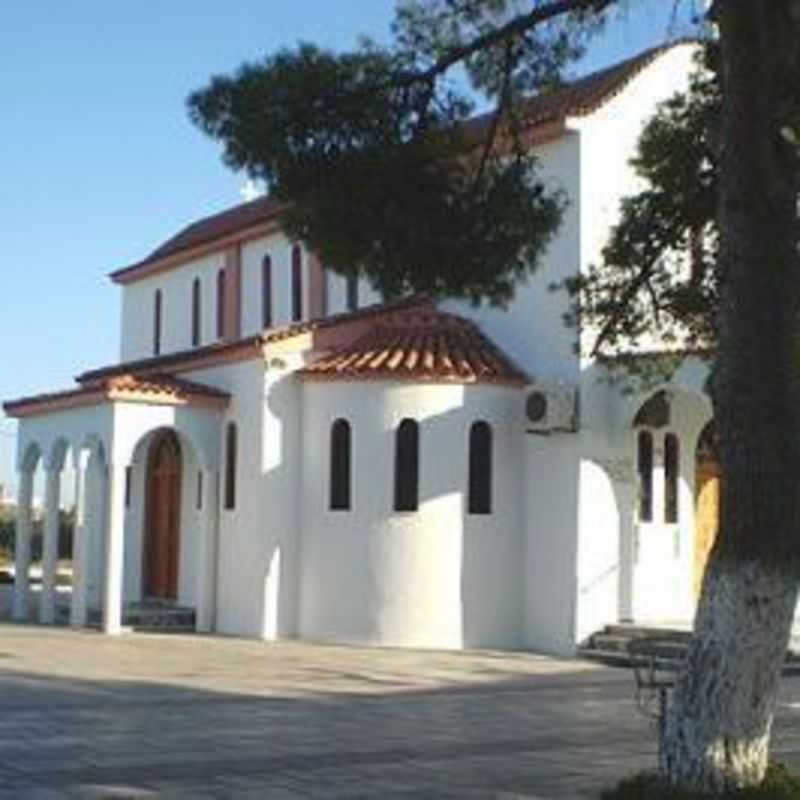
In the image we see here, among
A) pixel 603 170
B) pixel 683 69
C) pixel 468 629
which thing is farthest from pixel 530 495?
pixel 683 69

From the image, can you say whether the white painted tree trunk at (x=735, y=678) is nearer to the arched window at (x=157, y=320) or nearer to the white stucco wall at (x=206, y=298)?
the white stucco wall at (x=206, y=298)

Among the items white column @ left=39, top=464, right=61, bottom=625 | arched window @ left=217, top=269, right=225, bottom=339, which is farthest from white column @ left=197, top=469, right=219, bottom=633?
arched window @ left=217, top=269, right=225, bottom=339

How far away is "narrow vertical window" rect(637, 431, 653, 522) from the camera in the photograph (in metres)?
26.8

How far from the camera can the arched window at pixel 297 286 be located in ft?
107

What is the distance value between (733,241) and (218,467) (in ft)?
61.5

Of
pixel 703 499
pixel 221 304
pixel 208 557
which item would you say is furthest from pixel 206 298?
pixel 703 499

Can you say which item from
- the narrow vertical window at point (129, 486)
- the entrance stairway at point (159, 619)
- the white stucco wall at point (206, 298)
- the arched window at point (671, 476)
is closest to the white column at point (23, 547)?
the narrow vertical window at point (129, 486)

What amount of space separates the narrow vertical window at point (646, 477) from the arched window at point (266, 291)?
9405 millimetres

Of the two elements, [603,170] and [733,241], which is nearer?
[733,241]

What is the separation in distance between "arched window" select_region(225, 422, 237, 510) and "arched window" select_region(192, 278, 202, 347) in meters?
9.10

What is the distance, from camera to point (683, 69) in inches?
1029

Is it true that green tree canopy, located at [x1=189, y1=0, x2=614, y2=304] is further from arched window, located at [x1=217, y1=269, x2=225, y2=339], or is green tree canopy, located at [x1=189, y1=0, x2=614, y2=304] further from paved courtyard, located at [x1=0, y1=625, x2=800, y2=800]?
arched window, located at [x1=217, y1=269, x2=225, y2=339]

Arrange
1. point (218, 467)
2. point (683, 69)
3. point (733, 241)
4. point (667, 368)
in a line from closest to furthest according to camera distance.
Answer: point (733, 241)
point (667, 368)
point (683, 69)
point (218, 467)

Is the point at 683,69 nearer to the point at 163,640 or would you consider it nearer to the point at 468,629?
the point at 468,629
